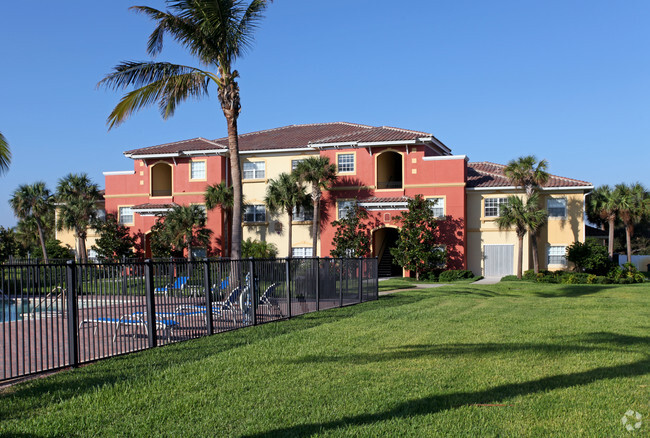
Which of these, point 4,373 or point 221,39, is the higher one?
point 221,39

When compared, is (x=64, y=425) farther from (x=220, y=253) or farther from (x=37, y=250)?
(x=37, y=250)

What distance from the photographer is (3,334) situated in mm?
8203

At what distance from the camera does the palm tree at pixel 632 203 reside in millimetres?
43656

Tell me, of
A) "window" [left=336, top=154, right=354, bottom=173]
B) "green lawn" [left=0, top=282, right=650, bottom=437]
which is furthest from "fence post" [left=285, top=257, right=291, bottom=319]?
"window" [left=336, top=154, right=354, bottom=173]

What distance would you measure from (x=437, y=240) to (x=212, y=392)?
1273 inches

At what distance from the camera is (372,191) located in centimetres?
3991

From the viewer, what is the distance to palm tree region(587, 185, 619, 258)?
144 ft

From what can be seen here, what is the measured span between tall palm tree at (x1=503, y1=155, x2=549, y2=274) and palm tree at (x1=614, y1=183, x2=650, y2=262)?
9564 millimetres

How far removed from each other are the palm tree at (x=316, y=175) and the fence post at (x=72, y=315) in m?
29.4

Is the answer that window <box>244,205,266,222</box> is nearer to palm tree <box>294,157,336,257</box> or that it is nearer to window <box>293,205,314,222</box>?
window <box>293,205,314,222</box>

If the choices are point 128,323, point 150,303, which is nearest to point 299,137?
point 150,303

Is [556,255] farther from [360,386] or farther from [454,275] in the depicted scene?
[360,386]

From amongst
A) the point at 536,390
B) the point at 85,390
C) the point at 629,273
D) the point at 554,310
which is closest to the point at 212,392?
the point at 85,390

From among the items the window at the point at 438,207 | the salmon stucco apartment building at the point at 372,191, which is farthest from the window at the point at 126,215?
the window at the point at 438,207
